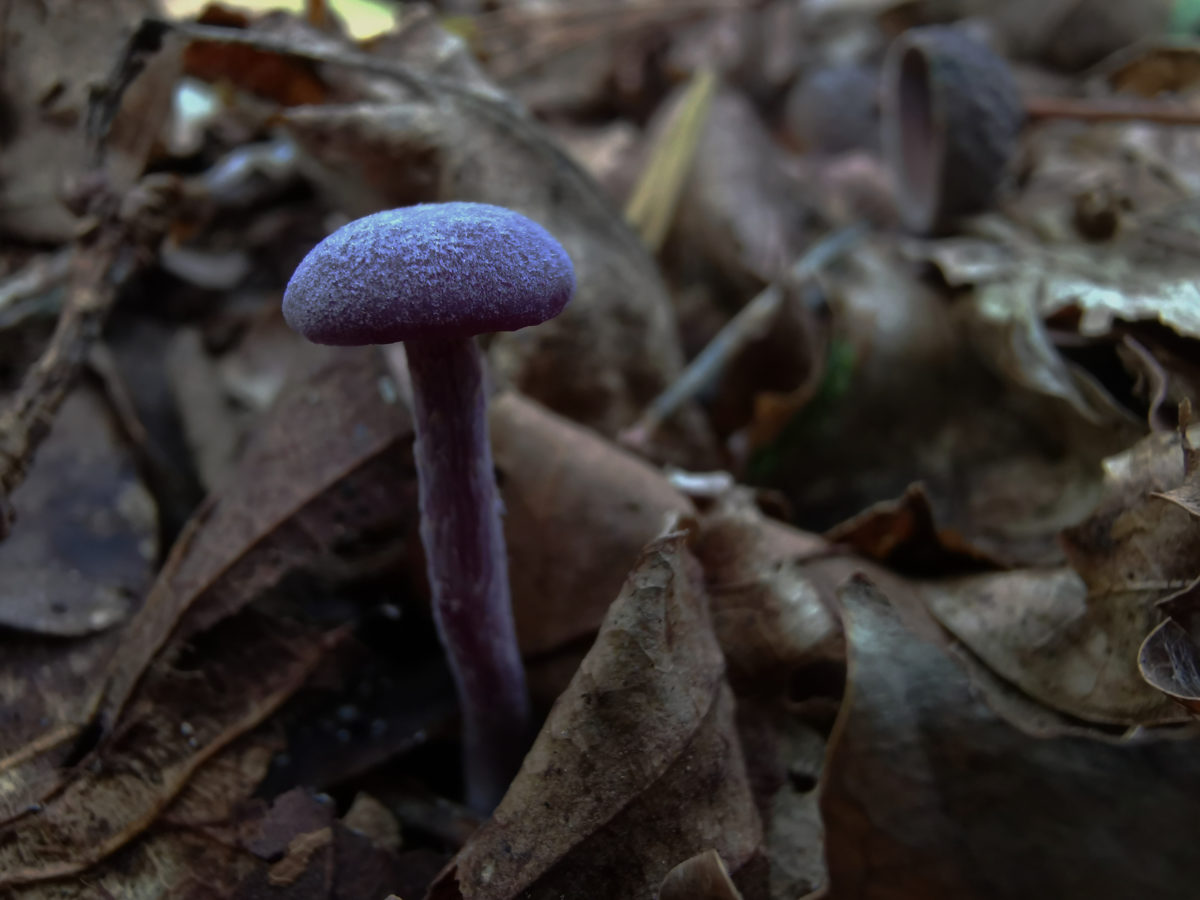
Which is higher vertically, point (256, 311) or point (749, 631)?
point (256, 311)

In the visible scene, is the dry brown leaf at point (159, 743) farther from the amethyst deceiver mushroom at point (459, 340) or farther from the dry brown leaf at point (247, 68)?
the dry brown leaf at point (247, 68)

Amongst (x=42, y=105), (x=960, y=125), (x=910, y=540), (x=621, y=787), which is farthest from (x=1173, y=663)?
(x=42, y=105)

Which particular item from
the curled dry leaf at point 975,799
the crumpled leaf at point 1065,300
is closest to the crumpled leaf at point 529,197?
the crumpled leaf at point 1065,300

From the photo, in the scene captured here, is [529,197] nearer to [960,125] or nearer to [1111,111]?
[960,125]

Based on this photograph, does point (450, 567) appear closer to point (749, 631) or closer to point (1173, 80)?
point (749, 631)

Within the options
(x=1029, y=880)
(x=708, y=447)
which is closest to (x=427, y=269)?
(x=1029, y=880)

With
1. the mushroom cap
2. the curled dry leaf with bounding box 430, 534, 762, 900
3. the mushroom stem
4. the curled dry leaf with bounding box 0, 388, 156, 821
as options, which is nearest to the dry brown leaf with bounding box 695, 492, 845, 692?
the curled dry leaf with bounding box 430, 534, 762, 900

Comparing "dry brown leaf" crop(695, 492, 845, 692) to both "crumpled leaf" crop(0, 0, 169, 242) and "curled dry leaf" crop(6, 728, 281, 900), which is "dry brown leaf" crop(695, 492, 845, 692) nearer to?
"curled dry leaf" crop(6, 728, 281, 900)
